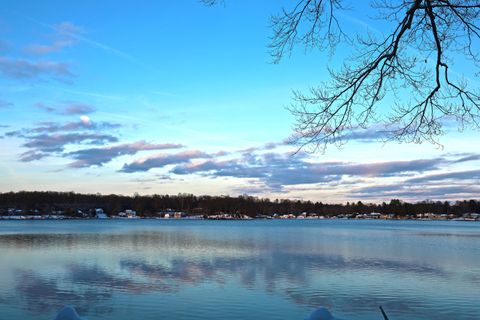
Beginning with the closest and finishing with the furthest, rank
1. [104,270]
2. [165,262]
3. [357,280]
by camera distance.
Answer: [357,280] → [104,270] → [165,262]

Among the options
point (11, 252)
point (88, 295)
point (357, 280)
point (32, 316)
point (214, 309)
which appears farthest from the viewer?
point (11, 252)

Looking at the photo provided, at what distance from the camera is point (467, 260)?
25.8 metres

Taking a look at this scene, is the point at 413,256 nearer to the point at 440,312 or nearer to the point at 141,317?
the point at 440,312

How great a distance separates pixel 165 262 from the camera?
22828 millimetres

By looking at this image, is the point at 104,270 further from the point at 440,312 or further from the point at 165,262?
the point at 440,312

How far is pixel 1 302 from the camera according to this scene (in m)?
13.3

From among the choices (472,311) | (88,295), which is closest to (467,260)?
(472,311)

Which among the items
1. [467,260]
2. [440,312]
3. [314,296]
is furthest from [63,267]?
[467,260]

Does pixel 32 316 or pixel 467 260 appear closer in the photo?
pixel 32 316

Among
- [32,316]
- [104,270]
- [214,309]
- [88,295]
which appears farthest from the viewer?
[104,270]

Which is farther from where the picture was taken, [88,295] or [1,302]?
[88,295]

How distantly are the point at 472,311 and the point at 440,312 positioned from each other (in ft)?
2.94

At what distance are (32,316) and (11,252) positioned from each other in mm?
17770

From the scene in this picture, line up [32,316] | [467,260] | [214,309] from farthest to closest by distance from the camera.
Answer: [467,260] → [214,309] → [32,316]
